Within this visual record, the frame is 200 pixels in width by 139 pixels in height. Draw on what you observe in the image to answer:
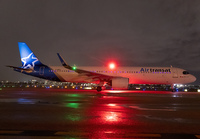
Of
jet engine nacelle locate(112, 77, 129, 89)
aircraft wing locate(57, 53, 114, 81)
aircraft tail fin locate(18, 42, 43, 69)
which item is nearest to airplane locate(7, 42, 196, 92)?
aircraft wing locate(57, 53, 114, 81)

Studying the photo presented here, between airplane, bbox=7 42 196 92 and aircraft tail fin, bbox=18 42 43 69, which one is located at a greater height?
aircraft tail fin, bbox=18 42 43 69

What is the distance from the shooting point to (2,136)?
5328mm

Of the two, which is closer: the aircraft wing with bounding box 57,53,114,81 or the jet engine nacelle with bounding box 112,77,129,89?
the jet engine nacelle with bounding box 112,77,129,89

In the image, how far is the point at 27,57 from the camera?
3259 cm

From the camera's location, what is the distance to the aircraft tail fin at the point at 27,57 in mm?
32375

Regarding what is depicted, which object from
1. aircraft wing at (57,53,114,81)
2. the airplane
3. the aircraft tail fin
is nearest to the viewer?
aircraft wing at (57,53,114,81)

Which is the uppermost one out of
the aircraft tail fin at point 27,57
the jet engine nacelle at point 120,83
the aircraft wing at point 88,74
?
the aircraft tail fin at point 27,57

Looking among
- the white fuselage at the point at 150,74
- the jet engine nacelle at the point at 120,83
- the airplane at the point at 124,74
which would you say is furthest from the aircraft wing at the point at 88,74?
the jet engine nacelle at the point at 120,83

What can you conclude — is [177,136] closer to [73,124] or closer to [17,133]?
[73,124]

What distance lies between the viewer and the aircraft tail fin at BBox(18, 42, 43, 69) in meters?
32.4

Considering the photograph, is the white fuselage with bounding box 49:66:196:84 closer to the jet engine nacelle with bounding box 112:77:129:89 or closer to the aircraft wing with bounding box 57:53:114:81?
the aircraft wing with bounding box 57:53:114:81

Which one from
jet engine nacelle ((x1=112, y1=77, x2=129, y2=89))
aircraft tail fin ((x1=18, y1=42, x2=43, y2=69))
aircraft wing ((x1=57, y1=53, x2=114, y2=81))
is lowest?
jet engine nacelle ((x1=112, y1=77, x2=129, y2=89))

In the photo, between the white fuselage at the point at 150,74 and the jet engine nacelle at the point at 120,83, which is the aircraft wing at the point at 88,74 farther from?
the jet engine nacelle at the point at 120,83

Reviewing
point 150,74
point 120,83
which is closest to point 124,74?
point 150,74
